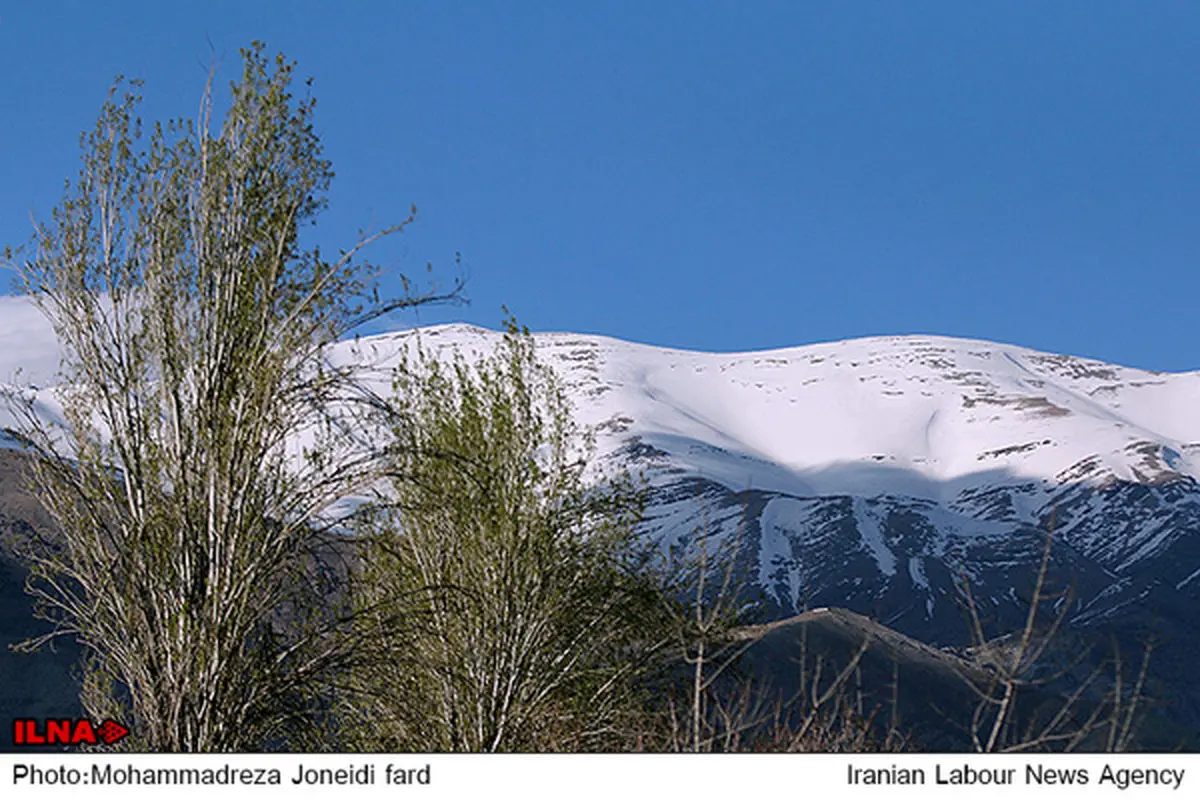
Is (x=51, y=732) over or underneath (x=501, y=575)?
underneath

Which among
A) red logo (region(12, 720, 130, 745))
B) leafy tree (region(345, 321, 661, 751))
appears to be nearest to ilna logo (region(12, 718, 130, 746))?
red logo (region(12, 720, 130, 745))

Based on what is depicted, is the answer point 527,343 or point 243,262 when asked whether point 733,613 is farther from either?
point 243,262

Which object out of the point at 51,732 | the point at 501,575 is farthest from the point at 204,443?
the point at 501,575

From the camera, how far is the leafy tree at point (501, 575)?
1816 cm

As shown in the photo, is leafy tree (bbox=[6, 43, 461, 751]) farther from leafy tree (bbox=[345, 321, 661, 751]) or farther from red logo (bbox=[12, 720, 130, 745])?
leafy tree (bbox=[345, 321, 661, 751])

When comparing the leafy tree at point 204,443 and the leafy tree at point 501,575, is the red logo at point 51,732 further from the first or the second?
the leafy tree at point 501,575

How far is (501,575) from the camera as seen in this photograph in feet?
61.5

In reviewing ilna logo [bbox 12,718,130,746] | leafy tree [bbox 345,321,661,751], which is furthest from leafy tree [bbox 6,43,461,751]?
leafy tree [bbox 345,321,661,751]

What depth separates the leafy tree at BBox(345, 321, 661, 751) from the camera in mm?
18156

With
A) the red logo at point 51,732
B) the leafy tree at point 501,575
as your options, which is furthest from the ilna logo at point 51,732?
the leafy tree at point 501,575

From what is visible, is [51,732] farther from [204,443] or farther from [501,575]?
[501,575]

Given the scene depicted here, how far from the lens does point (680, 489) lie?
650 ft

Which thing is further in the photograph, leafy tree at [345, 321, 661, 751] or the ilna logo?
leafy tree at [345, 321, 661, 751]
